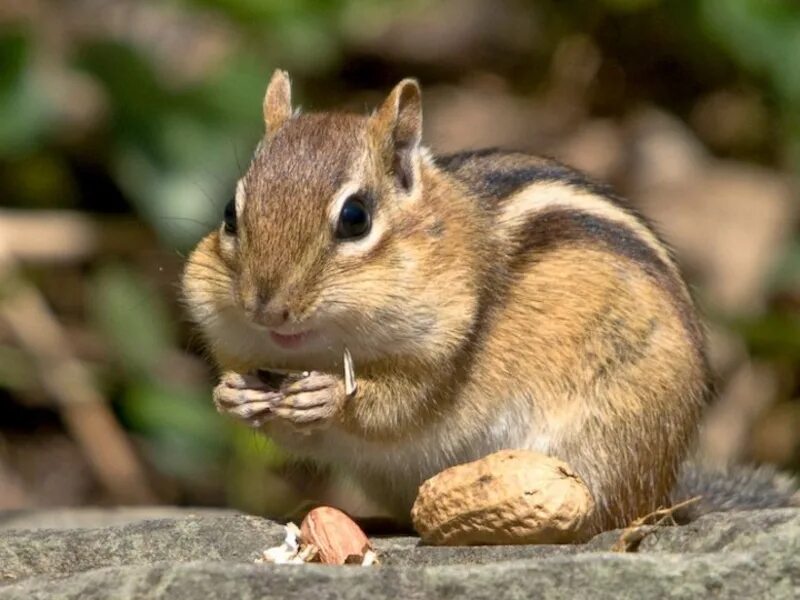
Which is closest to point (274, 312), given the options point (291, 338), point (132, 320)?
point (291, 338)

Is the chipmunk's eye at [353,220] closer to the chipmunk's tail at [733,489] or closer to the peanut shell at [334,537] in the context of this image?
the peanut shell at [334,537]

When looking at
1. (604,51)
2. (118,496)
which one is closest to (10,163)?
(118,496)

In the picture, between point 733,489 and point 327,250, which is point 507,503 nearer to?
point 327,250

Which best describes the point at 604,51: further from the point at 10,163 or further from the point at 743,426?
the point at 10,163

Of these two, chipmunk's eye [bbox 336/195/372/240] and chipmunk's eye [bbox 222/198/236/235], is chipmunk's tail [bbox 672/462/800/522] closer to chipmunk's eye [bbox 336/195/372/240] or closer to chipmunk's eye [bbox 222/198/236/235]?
chipmunk's eye [bbox 336/195/372/240]

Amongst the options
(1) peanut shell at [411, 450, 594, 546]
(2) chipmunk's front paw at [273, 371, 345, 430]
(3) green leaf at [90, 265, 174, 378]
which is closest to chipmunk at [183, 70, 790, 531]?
(2) chipmunk's front paw at [273, 371, 345, 430]

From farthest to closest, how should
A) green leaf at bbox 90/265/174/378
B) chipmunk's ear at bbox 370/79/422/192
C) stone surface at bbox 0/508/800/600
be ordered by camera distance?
1. green leaf at bbox 90/265/174/378
2. chipmunk's ear at bbox 370/79/422/192
3. stone surface at bbox 0/508/800/600
